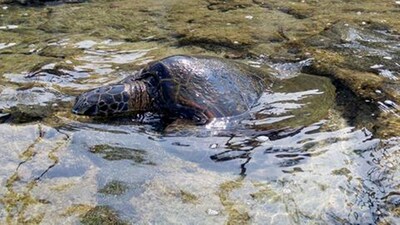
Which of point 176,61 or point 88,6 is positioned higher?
point 176,61

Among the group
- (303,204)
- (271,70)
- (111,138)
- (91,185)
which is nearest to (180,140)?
(111,138)

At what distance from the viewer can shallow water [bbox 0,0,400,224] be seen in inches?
118

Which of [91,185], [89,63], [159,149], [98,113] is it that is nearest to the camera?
[91,185]

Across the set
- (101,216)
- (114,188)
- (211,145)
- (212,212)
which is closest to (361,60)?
(211,145)

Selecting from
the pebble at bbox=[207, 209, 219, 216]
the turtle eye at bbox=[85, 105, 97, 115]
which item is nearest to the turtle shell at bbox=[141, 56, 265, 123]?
the turtle eye at bbox=[85, 105, 97, 115]

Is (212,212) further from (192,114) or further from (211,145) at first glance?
(192,114)

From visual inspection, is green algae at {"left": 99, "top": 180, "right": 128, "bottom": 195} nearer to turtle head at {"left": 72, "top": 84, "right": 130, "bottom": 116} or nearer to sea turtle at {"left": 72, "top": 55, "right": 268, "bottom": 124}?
sea turtle at {"left": 72, "top": 55, "right": 268, "bottom": 124}

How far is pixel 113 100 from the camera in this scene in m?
4.36

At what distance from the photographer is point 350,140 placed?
371 centimetres

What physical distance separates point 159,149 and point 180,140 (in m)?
0.19

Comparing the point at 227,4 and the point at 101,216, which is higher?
the point at 101,216

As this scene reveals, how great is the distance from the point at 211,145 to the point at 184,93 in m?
0.72

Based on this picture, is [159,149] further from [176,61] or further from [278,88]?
[278,88]

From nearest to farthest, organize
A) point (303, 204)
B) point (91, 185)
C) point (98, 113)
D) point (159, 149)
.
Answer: point (303, 204) < point (91, 185) < point (159, 149) < point (98, 113)
